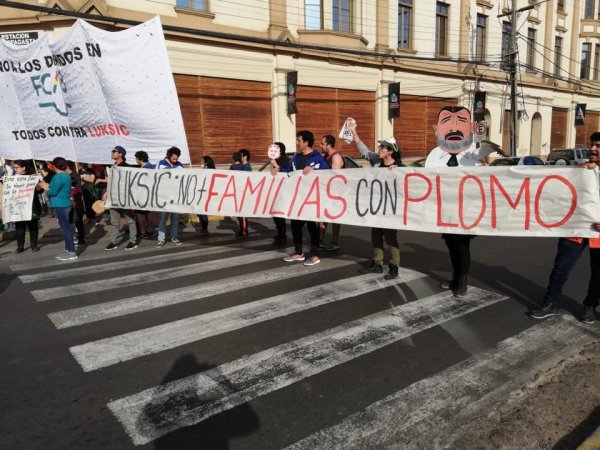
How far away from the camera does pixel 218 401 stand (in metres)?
3.11

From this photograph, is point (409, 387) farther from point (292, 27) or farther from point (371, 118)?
point (371, 118)

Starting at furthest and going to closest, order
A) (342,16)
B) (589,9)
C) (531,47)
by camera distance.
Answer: (589,9) < (531,47) < (342,16)

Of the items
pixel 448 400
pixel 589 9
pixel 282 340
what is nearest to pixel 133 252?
pixel 282 340

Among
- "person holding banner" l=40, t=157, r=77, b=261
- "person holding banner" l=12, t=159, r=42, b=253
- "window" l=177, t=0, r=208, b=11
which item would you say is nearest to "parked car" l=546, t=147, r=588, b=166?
"window" l=177, t=0, r=208, b=11

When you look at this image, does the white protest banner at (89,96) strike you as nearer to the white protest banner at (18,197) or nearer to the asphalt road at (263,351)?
the white protest banner at (18,197)

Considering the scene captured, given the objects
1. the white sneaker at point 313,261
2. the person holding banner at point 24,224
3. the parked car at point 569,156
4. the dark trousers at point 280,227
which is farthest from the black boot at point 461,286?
the parked car at point 569,156

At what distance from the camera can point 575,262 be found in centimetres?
452

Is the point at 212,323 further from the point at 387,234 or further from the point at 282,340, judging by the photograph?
the point at 387,234

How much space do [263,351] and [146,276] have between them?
3167 mm

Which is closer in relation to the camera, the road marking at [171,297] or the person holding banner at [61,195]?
the road marking at [171,297]

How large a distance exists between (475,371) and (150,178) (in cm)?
609

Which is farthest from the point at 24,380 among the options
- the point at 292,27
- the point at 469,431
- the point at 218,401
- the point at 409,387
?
the point at 292,27

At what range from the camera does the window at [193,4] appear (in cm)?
1596

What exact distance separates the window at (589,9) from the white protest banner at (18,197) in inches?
1655
